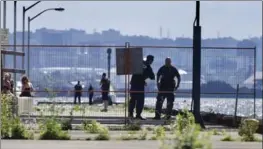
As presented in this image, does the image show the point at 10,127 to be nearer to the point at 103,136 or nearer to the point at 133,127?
the point at 103,136

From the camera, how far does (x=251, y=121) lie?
625 inches

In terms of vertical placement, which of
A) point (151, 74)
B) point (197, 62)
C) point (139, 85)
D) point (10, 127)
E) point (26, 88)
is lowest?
point (10, 127)

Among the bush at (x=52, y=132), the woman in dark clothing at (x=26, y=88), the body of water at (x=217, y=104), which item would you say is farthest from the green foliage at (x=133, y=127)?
the woman in dark clothing at (x=26, y=88)

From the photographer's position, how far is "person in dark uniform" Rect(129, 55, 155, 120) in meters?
21.4

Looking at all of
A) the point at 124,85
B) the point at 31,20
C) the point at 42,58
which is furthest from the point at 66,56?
the point at 31,20

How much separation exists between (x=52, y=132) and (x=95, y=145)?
154 cm

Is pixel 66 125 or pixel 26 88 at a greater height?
A: pixel 26 88

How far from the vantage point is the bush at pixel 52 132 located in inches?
600

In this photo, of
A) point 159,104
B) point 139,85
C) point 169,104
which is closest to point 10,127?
point 169,104

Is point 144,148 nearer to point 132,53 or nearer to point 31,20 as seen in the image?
point 132,53

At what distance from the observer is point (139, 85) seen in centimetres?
2167

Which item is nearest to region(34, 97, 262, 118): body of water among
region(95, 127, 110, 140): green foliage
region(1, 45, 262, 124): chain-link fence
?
region(1, 45, 262, 124): chain-link fence

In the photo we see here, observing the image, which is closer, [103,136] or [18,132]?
[18,132]

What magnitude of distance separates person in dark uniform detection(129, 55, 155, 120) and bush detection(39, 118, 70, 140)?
5.93m
